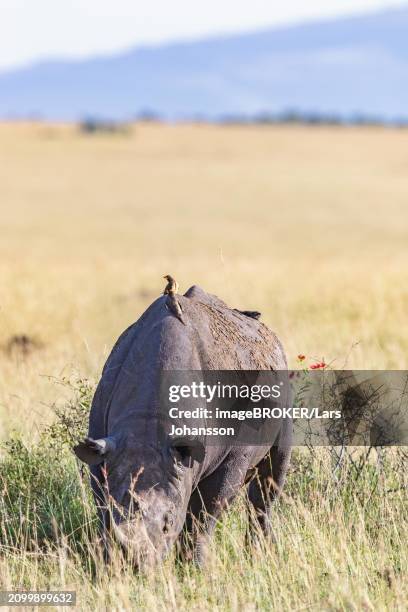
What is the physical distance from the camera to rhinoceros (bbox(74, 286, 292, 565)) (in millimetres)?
5281

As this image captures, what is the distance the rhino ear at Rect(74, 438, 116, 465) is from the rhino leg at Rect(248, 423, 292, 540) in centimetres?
161

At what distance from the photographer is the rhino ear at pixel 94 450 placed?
5145mm

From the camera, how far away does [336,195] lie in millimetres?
62438

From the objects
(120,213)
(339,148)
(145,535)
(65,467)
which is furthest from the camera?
(339,148)

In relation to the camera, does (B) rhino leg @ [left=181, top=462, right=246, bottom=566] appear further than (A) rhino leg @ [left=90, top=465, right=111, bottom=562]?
Yes

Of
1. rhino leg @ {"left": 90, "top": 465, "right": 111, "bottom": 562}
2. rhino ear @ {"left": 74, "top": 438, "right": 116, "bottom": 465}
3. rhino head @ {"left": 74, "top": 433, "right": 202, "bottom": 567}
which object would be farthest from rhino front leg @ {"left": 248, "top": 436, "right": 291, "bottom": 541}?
rhino ear @ {"left": 74, "top": 438, "right": 116, "bottom": 465}

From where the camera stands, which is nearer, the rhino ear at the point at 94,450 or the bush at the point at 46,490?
the rhino ear at the point at 94,450

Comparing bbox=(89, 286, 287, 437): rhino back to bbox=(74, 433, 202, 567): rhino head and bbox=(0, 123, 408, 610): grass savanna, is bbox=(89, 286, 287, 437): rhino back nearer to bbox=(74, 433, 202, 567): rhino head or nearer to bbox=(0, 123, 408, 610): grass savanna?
bbox=(74, 433, 202, 567): rhino head

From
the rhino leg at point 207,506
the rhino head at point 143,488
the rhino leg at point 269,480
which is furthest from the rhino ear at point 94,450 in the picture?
the rhino leg at point 269,480

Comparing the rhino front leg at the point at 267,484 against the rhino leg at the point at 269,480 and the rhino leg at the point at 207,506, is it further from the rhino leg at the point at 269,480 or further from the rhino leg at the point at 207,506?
the rhino leg at the point at 207,506

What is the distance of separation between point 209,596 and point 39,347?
9110mm

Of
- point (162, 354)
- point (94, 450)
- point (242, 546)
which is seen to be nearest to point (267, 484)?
point (242, 546)

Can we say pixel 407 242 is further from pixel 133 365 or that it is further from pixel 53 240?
pixel 133 365

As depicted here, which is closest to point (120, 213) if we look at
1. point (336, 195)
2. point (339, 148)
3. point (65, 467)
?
point (336, 195)
